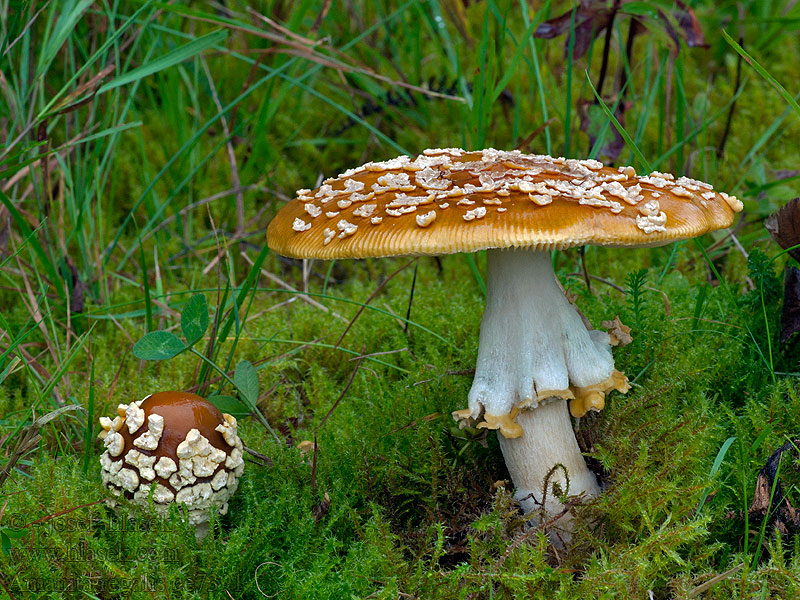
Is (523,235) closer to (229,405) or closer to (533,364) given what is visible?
(533,364)

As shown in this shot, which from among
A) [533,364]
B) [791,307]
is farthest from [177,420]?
[791,307]

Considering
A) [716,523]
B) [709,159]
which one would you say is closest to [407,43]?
[709,159]

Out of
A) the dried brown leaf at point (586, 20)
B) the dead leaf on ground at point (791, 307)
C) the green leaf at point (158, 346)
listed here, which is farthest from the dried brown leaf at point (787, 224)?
the green leaf at point (158, 346)

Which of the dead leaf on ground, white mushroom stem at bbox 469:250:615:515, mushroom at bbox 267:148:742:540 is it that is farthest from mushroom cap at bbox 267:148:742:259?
the dead leaf on ground

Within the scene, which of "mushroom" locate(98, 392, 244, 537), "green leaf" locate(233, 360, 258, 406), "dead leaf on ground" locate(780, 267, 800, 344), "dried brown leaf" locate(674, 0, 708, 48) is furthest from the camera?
"dried brown leaf" locate(674, 0, 708, 48)

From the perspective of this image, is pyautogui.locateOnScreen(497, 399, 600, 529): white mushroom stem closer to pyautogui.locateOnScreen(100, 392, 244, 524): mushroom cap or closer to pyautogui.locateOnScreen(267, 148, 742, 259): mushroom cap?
pyautogui.locateOnScreen(267, 148, 742, 259): mushroom cap

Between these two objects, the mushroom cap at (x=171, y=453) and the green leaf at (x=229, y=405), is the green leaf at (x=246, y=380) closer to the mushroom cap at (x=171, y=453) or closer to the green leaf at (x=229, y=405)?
the green leaf at (x=229, y=405)

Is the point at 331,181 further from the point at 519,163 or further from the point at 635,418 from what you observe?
the point at 635,418
